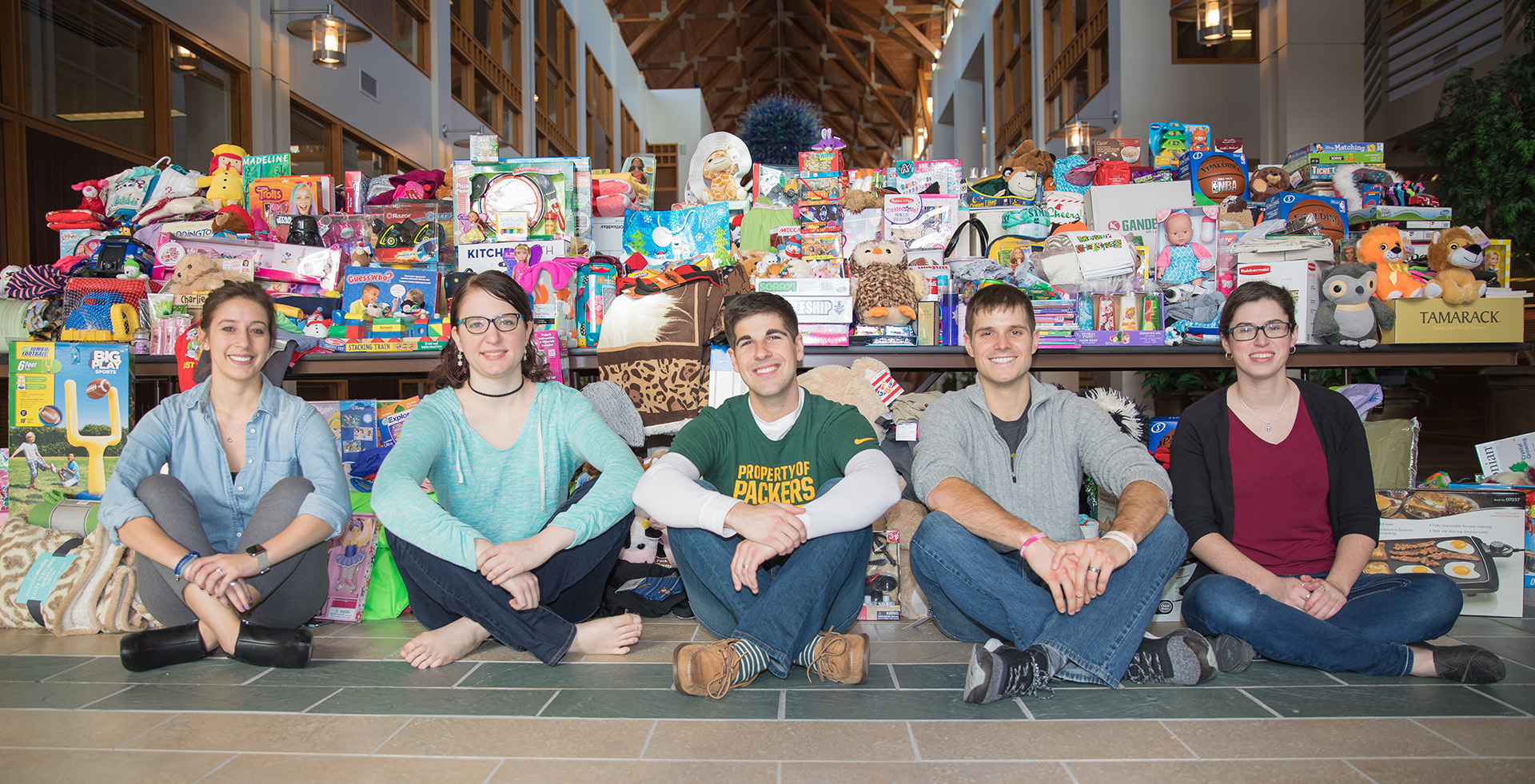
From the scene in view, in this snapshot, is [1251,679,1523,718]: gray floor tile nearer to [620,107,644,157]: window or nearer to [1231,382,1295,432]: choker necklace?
[1231,382,1295,432]: choker necklace

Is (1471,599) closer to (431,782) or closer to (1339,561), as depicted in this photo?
(1339,561)

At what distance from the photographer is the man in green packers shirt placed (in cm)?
182

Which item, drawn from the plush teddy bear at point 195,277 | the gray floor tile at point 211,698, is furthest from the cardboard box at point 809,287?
the plush teddy bear at point 195,277

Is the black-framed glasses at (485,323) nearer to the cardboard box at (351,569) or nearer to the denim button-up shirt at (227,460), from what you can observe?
the denim button-up shirt at (227,460)

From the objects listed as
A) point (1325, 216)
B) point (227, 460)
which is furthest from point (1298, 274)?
point (227, 460)

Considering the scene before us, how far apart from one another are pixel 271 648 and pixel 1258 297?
2443 millimetres

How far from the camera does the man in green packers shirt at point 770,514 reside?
1.82 m

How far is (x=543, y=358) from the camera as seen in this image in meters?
2.79

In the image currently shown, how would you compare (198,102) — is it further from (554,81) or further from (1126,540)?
(554,81)

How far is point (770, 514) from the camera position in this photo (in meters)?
1.84

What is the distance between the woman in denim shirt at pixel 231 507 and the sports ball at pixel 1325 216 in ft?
10.9

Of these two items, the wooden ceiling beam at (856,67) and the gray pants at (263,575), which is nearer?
the gray pants at (263,575)

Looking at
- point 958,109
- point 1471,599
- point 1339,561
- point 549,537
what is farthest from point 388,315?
point 958,109

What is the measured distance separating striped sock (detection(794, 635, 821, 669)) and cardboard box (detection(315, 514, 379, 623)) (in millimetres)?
1352
